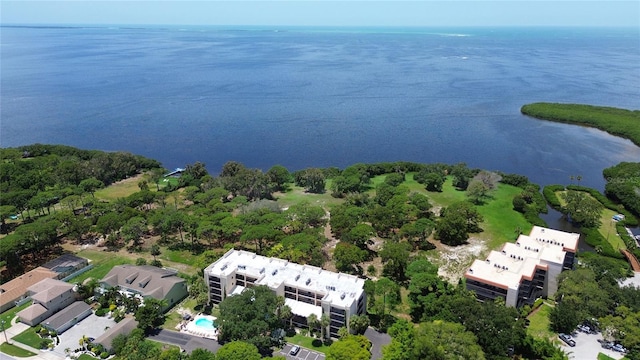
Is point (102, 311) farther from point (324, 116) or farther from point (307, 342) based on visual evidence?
point (324, 116)

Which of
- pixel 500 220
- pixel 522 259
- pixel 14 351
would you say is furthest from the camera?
pixel 500 220

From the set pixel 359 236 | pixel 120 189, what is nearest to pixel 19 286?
pixel 120 189

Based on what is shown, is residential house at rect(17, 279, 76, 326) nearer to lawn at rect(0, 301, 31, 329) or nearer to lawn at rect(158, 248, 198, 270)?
lawn at rect(0, 301, 31, 329)

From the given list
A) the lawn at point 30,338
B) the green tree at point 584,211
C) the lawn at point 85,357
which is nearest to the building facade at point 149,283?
the lawn at point 30,338

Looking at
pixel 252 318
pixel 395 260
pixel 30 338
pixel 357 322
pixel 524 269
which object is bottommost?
pixel 30 338

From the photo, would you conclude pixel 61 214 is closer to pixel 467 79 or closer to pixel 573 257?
pixel 573 257
